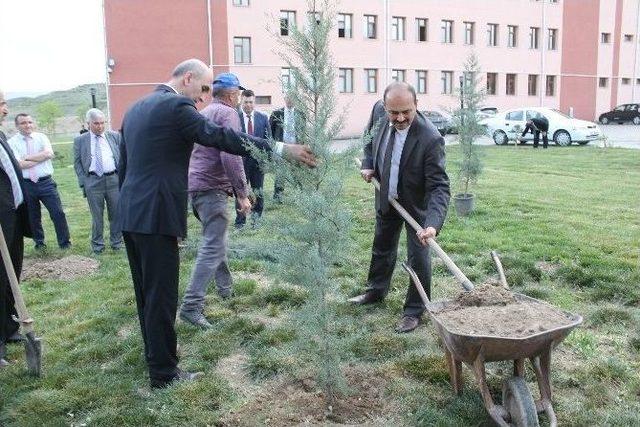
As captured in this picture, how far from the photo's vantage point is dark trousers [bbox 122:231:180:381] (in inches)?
147

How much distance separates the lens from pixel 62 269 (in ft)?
23.1

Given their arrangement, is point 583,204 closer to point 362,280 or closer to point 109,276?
point 362,280

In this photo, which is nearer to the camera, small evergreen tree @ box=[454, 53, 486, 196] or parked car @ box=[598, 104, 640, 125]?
small evergreen tree @ box=[454, 53, 486, 196]

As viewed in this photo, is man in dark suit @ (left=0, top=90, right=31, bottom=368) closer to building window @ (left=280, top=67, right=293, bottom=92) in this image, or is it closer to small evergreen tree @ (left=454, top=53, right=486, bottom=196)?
building window @ (left=280, top=67, right=293, bottom=92)

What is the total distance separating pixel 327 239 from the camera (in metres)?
3.46

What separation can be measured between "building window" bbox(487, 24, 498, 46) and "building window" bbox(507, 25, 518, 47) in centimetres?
104

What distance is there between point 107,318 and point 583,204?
25.6 feet

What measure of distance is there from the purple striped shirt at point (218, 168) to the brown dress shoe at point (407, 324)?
166 cm

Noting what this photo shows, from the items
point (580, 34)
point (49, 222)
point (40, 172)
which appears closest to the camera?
point (40, 172)

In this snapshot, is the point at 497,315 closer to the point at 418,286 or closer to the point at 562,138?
the point at 418,286

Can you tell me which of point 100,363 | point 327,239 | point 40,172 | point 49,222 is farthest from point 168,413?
point 49,222

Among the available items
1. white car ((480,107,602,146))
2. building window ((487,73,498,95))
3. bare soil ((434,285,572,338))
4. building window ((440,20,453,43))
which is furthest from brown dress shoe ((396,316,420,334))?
building window ((487,73,498,95))

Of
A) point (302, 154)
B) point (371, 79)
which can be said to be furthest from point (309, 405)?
point (371, 79)

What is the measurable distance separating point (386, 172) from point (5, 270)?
300 centimetres
